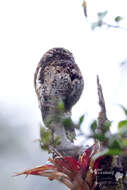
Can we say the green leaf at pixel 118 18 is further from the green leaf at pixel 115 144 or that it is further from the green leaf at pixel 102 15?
the green leaf at pixel 115 144

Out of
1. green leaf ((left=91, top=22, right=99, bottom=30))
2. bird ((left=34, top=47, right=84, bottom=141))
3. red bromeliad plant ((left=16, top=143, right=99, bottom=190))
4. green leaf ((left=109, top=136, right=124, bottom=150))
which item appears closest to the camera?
green leaf ((left=109, top=136, right=124, bottom=150))

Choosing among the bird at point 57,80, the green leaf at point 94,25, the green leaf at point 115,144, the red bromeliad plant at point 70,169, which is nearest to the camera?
the green leaf at point 115,144

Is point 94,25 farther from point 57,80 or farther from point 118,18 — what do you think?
point 57,80

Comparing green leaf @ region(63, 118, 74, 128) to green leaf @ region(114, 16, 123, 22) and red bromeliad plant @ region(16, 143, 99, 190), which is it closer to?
green leaf @ region(114, 16, 123, 22)

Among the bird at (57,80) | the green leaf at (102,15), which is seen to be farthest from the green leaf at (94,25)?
the bird at (57,80)

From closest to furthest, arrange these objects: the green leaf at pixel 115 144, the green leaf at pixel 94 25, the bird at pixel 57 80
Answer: the green leaf at pixel 115 144 < the green leaf at pixel 94 25 < the bird at pixel 57 80

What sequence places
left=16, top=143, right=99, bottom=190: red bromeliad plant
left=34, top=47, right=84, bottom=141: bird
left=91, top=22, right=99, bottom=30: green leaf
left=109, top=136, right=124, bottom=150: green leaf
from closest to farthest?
left=109, top=136, right=124, bottom=150: green leaf → left=91, top=22, right=99, bottom=30: green leaf → left=16, top=143, right=99, bottom=190: red bromeliad plant → left=34, top=47, right=84, bottom=141: bird

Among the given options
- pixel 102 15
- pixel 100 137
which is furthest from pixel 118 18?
pixel 100 137

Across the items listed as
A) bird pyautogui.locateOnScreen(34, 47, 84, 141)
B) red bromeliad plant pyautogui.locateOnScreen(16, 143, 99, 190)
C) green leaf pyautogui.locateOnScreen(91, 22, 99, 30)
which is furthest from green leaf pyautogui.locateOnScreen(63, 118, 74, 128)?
bird pyautogui.locateOnScreen(34, 47, 84, 141)
